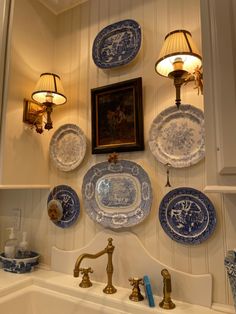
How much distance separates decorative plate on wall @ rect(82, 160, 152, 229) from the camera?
3.82 ft

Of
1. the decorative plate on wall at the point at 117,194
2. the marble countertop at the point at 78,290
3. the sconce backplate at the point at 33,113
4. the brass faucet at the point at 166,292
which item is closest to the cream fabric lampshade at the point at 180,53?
the decorative plate on wall at the point at 117,194

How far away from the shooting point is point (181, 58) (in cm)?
102

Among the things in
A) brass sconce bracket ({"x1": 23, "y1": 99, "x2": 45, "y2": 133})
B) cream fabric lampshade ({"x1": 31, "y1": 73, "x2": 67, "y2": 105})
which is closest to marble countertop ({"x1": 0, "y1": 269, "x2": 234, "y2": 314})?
brass sconce bracket ({"x1": 23, "y1": 99, "x2": 45, "y2": 133})

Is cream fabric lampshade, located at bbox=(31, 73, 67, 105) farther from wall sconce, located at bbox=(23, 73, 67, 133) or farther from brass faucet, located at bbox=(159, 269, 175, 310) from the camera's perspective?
brass faucet, located at bbox=(159, 269, 175, 310)

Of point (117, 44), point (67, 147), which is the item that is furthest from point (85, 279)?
point (117, 44)

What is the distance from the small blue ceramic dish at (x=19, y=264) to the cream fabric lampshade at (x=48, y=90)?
2.82 feet

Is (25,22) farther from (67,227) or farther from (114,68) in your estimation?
(67,227)

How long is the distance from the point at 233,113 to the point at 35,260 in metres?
1.24

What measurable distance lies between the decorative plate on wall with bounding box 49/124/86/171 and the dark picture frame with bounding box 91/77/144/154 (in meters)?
0.10

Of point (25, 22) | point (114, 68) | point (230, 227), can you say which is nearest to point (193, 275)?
point (230, 227)

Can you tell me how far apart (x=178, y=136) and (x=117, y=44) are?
0.62 meters

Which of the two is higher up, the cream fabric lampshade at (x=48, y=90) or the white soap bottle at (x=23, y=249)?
the cream fabric lampshade at (x=48, y=90)

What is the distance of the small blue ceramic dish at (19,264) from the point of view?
133 centimetres

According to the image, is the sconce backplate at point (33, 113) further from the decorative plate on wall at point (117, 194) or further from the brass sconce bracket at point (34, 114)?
the decorative plate on wall at point (117, 194)
